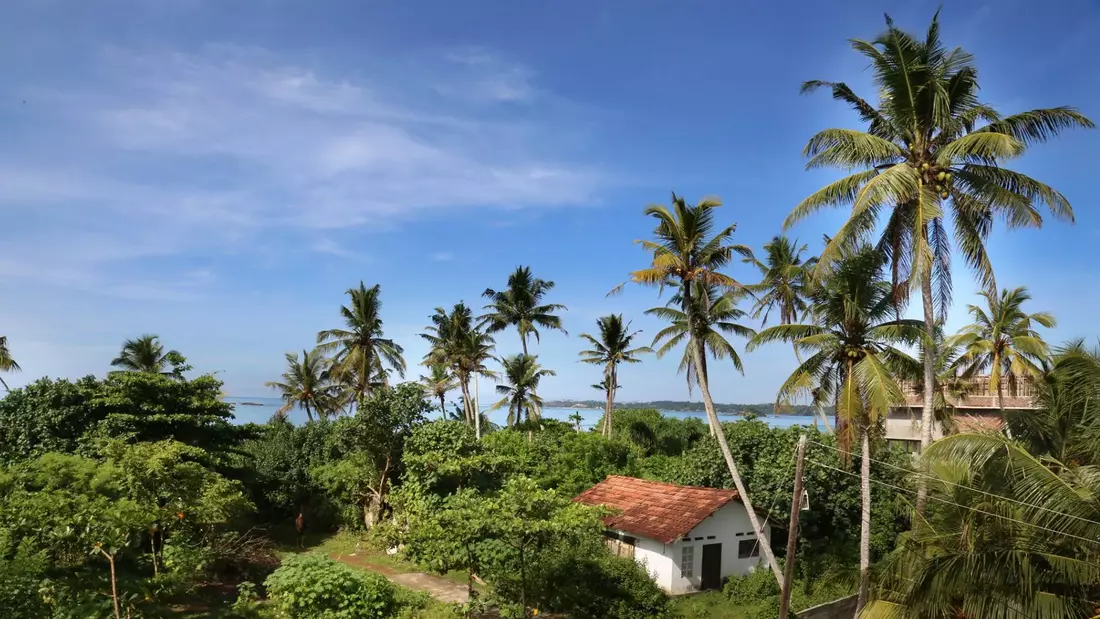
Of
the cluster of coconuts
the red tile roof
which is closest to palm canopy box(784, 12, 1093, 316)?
the cluster of coconuts

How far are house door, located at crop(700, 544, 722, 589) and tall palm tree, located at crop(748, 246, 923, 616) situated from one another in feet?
15.5

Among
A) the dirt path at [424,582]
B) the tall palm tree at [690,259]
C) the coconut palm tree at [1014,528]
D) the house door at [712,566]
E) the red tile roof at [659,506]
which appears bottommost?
the dirt path at [424,582]

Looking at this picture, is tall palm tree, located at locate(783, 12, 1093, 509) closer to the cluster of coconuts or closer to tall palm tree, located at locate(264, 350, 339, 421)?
the cluster of coconuts

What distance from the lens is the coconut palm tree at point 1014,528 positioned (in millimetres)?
8531

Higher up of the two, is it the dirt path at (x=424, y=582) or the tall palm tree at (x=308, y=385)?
the tall palm tree at (x=308, y=385)

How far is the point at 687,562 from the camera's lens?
19047 mm

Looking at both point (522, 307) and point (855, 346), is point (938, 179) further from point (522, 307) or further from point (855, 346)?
point (522, 307)

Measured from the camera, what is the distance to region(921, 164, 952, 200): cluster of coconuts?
14344mm

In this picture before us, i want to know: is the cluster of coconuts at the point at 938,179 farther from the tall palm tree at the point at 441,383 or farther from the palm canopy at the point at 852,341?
the tall palm tree at the point at 441,383

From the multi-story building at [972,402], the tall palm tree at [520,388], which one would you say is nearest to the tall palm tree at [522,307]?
the tall palm tree at [520,388]

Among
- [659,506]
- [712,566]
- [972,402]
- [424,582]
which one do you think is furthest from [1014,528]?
[972,402]

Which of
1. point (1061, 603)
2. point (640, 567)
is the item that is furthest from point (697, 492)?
point (1061, 603)

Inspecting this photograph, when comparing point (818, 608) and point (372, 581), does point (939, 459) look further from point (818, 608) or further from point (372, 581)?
point (372, 581)

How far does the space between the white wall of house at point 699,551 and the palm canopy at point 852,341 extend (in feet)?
15.2
